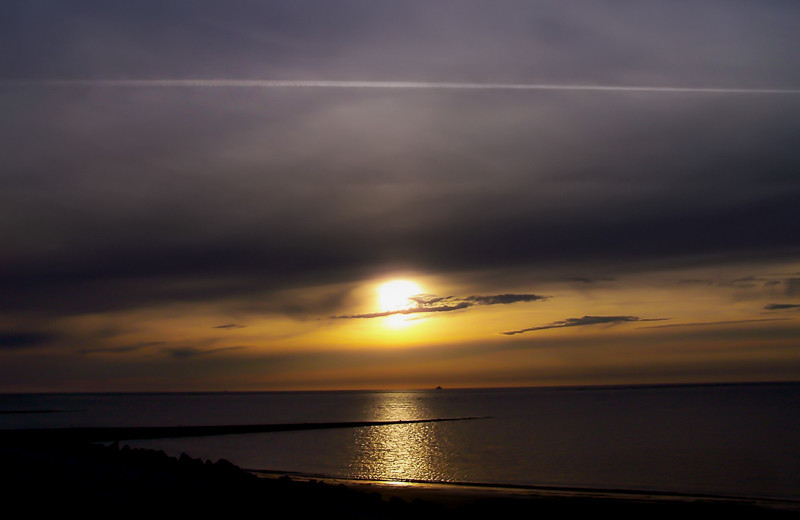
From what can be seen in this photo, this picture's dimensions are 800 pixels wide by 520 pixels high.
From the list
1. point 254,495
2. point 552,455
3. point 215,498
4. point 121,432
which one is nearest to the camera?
point 215,498

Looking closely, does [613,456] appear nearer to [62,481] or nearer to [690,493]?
[690,493]

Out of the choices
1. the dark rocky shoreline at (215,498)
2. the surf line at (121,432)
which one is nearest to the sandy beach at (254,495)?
the dark rocky shoreline at (215,498)

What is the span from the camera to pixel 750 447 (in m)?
54.2

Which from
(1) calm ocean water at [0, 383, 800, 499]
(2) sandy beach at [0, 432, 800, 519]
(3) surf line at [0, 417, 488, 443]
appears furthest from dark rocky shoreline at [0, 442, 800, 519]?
(3) surf line at [0, 417, 488, 443]

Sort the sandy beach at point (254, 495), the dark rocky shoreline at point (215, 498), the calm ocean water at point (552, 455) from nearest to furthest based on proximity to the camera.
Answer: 1. the dark rocky shoreline at point (215, 498)
2. the sandy beach at point (254, 495)
3. the calm ocean water at point (552, 455)

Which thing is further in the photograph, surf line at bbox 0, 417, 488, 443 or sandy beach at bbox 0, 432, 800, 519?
surf line at bbox 0, 417, 488, 443

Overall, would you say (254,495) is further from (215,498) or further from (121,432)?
(121,432)

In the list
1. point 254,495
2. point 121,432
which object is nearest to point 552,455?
point 254,495

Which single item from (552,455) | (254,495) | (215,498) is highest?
(552,455)

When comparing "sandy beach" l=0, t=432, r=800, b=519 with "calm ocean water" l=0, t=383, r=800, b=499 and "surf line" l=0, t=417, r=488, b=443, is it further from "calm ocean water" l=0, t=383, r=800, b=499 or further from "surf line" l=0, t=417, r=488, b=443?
"surf line" l=0, t=417, r=488, b=443

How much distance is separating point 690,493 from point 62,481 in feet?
92.4

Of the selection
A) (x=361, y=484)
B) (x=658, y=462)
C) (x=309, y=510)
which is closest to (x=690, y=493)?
(x=658, y=462)

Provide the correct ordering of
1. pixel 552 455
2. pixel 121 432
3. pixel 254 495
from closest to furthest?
pixel 254 495 < pixel 552 455 < pixel 121 432

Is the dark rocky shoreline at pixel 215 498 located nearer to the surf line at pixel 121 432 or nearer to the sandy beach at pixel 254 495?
the sandy beach at pixel 254 495
